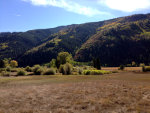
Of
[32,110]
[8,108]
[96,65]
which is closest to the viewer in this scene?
[32,110]

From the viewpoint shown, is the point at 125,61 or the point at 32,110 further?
the point at 125,61

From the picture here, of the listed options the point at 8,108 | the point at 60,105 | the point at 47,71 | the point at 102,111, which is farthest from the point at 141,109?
the point at 47,71

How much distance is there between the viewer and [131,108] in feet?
44.1

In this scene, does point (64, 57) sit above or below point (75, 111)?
above

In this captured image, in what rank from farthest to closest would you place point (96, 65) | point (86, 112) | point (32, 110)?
point (96, 65), point (32, 110), point (86, 112)

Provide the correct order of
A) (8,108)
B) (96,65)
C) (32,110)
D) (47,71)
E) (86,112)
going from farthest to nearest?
1. (96,65)
2. (47,71)
3. (8,108)
4. (32,110)
5. (86,112)

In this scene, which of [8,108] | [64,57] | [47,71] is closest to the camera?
[8,108]

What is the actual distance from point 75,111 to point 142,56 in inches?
8050

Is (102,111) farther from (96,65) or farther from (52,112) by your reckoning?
(96,65)

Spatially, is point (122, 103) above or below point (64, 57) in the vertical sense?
below

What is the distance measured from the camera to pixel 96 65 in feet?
328

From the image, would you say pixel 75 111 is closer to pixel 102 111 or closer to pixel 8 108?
pixel 102 111

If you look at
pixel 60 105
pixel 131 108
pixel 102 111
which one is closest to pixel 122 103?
pixel 131 108

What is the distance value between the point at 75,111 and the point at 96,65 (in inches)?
3472
